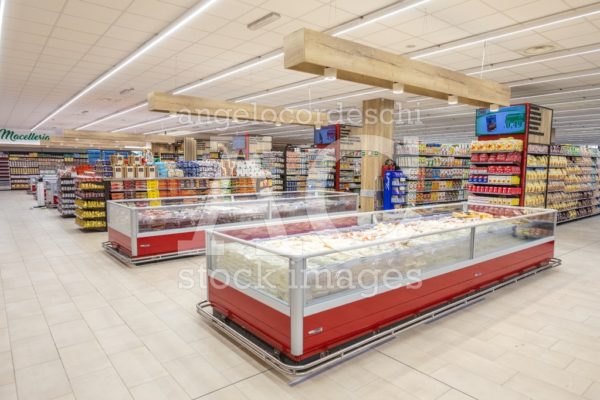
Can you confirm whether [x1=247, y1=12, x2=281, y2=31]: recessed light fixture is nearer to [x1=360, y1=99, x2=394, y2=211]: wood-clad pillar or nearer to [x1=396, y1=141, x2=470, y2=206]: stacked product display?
[x1=360, y1=99, x2=394, y2=211]: wood-clad pillar

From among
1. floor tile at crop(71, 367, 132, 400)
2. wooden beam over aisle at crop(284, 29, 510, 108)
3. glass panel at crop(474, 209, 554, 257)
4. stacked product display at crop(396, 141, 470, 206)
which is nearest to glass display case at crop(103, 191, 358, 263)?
floor tile at crop(71, 367, 132, 400)

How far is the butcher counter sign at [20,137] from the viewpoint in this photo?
905 inches

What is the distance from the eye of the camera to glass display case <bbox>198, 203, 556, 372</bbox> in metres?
3.11

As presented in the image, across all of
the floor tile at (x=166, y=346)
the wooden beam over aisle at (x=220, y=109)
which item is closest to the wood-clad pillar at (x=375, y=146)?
the wooden beam over aisle at (x=220, y=109)

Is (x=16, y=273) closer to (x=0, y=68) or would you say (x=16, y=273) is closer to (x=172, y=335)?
(x=172, y=335)

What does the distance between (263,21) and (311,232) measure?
3.43m

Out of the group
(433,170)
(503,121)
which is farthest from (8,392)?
(433,170)

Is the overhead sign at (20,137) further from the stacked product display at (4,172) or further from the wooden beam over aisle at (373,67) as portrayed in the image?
the wooden beam over aisle at (373,67)

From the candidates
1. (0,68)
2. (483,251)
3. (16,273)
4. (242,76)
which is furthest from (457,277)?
(0,68)

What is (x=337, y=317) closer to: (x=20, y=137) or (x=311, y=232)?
(x=311, y=232)

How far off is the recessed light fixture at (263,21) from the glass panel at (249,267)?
3.56m

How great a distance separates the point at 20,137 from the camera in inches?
931

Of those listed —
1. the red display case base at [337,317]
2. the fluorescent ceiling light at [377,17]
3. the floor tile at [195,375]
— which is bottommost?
the floor tile at [195,375]

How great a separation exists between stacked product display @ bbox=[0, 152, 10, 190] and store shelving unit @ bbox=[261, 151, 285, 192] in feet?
63.7
